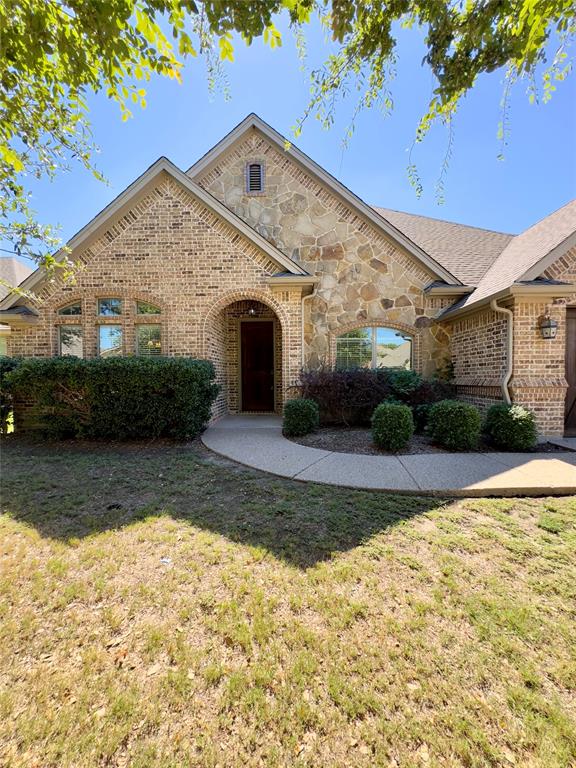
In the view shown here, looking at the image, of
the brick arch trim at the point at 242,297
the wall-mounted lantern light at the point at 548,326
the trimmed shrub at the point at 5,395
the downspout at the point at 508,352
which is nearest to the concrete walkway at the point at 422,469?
the downspout at the point at 508,352

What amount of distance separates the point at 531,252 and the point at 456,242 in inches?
185

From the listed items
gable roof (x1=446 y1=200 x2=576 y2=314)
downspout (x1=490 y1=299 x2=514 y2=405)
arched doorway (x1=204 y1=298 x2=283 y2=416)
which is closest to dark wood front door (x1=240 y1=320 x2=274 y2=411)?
arched doorway (x1=204 y1=298 x2=283 y2=416)

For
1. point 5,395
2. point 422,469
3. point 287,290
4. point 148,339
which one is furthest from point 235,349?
point 422,469

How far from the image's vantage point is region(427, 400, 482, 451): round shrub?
19.6ft

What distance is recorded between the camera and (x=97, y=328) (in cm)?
826

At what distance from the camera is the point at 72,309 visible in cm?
826

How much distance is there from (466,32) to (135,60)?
3239mm

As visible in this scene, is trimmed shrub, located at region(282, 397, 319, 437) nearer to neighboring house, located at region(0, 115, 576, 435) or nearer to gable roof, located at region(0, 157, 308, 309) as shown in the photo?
neighboring house, located at region(0, 115, 576, 435)

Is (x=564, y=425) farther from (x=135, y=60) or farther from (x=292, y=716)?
(x=135, y=60)

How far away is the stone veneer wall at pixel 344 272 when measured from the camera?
31.3 ft

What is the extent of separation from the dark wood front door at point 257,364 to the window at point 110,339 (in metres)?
3.69

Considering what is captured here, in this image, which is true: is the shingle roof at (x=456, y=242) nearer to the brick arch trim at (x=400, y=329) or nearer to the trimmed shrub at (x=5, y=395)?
the brick arch trim at (x=400, y=329)

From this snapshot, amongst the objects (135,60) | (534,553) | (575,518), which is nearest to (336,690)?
(534,553)

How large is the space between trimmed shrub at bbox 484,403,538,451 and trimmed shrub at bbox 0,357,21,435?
10.0 metres
